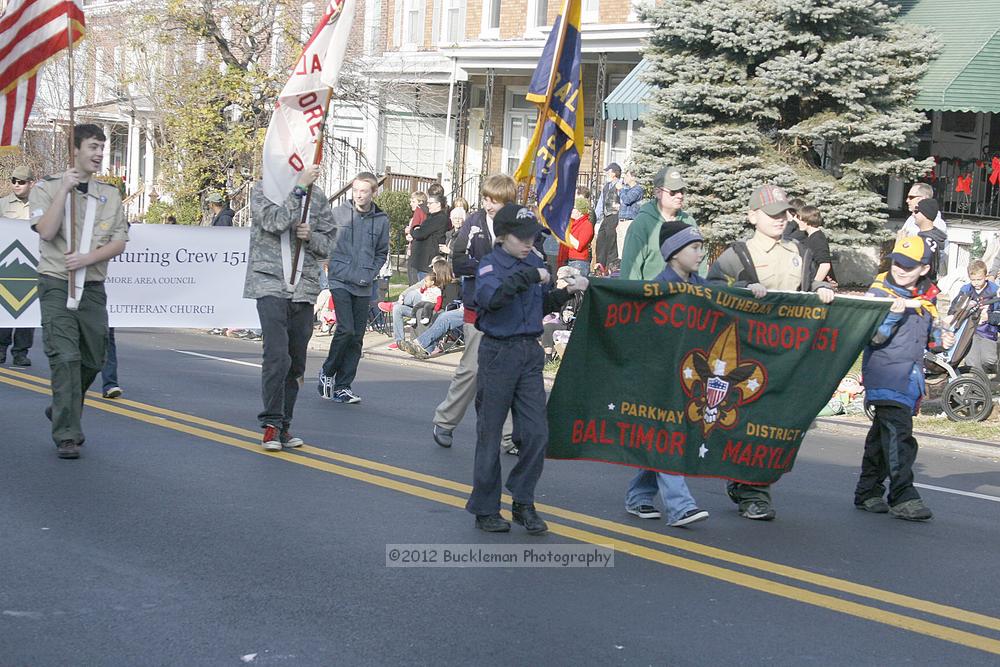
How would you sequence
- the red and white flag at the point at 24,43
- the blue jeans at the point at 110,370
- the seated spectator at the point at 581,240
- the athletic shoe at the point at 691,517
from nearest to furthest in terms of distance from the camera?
the athletic shoe at the point at 691,517 < the red and white flag at the point at 24,43 < the blue jeans at the point at 110,370 < the seated spectator at the point at 581,240

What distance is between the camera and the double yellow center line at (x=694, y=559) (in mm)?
5848

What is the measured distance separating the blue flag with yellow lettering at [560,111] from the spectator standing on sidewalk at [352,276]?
1981 mm

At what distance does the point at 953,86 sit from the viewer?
18.8 m

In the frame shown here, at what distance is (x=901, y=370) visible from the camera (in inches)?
314

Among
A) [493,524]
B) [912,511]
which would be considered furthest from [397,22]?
[493,524]

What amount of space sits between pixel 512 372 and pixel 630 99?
657 inches

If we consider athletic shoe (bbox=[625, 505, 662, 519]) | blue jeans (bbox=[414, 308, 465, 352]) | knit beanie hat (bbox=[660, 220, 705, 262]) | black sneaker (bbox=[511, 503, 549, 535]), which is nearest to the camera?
black sneaker (bbox=[511, 503, 549, 535])

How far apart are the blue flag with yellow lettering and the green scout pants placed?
137 inches

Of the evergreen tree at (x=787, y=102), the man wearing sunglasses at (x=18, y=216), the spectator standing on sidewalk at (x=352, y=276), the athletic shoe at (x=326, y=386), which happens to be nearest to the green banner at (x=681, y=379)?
the spectator standing on sidewalk at (x=352, y=276)

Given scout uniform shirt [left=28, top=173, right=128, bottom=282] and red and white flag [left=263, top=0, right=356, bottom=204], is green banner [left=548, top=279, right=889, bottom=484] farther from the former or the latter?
scout uniform shirt [left=28, top=173, right=128, bottom=282]

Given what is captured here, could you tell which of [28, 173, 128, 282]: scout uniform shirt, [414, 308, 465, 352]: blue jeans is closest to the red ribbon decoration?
[414, 308, 465, 352]: blue jeans

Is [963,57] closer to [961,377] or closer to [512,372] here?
[961,377]

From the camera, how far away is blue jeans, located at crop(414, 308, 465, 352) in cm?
1676

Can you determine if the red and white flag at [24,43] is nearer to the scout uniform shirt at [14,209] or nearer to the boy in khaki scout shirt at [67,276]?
the boy in khaki scout shirt at [67,276]
